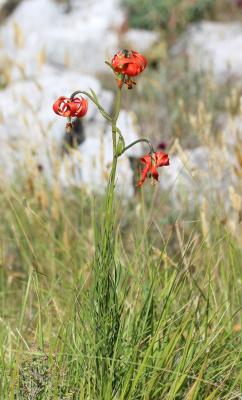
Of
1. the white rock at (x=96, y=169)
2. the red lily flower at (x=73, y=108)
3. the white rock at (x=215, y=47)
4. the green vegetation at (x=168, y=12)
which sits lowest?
the white rock at (x=96, y=169)

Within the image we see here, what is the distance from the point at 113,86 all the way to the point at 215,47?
0.94m

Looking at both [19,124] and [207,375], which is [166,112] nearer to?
[19,124]

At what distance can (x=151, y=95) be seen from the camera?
6.32 m

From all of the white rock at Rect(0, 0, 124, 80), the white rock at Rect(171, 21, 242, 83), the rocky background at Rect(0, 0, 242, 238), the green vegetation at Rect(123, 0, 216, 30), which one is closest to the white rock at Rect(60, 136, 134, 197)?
the rocky background at Rect(0, 0, 242, 238)

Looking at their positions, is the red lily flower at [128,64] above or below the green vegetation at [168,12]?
below

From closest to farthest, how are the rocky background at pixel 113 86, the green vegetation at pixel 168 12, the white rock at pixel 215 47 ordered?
the rocky background at pixel 113 86 < the white rock at pixel 215 47 < the green vegetation at pixel 168 12

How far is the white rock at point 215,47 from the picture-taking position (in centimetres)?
684

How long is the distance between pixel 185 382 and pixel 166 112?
4.13 metres

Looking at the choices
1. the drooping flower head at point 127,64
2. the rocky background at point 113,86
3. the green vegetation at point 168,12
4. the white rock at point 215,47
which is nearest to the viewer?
the drooping flower head at point 127,64

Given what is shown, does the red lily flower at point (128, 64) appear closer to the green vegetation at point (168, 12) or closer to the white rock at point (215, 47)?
the white rock at point (215, 47)

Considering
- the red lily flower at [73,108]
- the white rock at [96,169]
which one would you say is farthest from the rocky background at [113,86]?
the red lily flower at [73,108]

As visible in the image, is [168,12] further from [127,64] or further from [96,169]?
[127,64]

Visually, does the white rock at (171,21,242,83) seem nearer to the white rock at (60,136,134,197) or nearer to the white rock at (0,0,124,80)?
the white rock at (0,0,124,80)

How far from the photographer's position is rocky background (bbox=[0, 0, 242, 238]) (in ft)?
14.8
